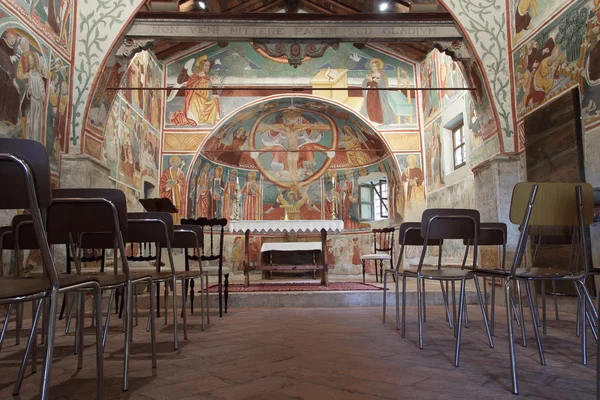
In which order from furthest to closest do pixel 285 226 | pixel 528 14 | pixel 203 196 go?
pixel 203 196 < pixel 285 226 < pixel 528 14

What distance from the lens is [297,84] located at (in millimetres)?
13305

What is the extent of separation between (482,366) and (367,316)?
2559 mm

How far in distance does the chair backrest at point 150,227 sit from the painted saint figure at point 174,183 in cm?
937

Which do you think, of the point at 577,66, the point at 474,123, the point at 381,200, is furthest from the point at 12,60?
the point at 381,200

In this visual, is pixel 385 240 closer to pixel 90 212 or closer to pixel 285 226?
→ pixel 285 226

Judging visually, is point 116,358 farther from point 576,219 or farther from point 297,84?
point 297,84

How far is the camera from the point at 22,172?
138 cm

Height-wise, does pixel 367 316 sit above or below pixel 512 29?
below

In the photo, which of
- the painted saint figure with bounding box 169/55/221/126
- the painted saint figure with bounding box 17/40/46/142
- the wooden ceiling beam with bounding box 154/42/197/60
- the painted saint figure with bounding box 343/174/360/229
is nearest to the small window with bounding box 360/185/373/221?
the painted saint figure with bounding box 343/174/360/229

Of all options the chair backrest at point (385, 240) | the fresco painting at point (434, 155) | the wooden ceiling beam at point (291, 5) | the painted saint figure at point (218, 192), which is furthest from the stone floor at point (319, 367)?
the wooden ceiling beam at point (291, 5)

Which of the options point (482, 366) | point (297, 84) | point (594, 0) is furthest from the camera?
point (297, 84)

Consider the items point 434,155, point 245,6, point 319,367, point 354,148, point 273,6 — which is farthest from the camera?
point 354,148

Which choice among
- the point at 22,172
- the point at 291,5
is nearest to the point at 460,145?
the point at 291,5

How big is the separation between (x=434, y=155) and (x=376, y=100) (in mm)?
2592
